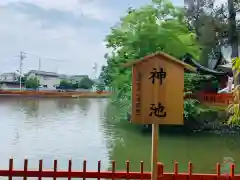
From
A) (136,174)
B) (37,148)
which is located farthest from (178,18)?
(136,174)

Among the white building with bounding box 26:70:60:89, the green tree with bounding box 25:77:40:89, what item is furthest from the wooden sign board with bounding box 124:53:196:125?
the white building with bounding box 26:70:60:89

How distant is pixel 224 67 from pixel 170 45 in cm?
663

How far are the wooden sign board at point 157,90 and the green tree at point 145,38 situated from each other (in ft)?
34.2

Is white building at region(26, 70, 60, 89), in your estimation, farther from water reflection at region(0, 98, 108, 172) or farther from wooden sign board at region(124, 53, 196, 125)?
wooden sign board at region(124, 53, 196, 125)

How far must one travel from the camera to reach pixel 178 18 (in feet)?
54.9

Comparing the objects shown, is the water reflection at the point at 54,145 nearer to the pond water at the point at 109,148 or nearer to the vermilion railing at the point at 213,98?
the pond water at the point at 109,148

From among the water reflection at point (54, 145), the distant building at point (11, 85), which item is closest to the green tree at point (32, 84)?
the distant building at point (11, 85)

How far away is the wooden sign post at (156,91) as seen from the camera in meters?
3.94

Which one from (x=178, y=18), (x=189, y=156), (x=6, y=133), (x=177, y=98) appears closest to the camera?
(x=177, y=98)

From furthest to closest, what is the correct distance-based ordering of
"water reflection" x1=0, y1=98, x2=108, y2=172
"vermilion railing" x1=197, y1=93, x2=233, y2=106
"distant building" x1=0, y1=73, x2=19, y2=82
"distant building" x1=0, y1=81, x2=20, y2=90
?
"distant building" x1=0, y1=73, x2=19, y2=82 < "distant building" x1=0, y1=81, x2=20, y2=90 < "vermilion railing" x1=197, y1=93, x2=233, y2=106 < "water reflection" x1=0, y1=98, x2=108, y2=172

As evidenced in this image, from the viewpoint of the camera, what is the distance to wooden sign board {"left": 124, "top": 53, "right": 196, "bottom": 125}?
3941mm

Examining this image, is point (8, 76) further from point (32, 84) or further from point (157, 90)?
point (157, 90)

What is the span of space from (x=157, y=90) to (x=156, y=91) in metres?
0.02

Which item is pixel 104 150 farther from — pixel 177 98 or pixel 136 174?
pixel 177 98
